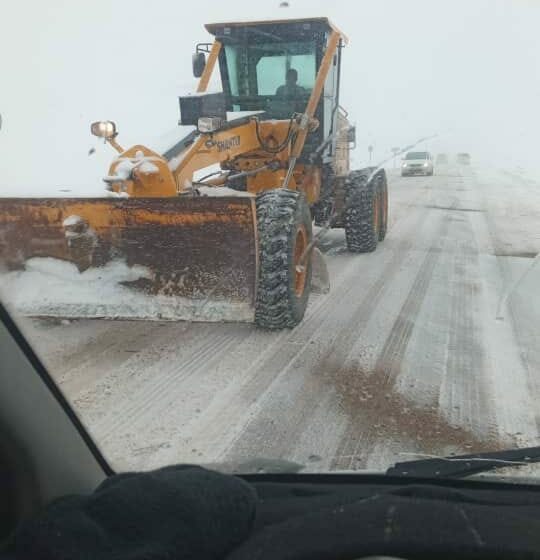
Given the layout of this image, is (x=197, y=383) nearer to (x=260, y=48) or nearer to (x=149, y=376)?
(x=149, y=376)

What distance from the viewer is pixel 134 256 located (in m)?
4.49

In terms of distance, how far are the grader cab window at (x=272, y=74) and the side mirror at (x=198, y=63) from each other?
0.30 m

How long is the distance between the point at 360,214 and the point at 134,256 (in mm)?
4167

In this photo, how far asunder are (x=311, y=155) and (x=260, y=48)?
4.63 feet

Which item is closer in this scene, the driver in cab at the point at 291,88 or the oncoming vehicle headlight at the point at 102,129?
the oncoming vehicle headlight at the point at 102,129

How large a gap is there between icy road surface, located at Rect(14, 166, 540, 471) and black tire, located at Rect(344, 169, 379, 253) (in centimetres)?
151

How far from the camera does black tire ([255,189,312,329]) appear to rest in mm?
4562

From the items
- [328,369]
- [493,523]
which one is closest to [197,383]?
[328,369]

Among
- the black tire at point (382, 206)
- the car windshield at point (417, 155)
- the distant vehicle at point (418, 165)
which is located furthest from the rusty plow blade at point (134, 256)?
the car windshield at point (417, 155)

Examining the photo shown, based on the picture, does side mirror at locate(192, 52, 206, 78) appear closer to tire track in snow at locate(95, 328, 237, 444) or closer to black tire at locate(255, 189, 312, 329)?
black tire at locate(255, 189, 312, 329)

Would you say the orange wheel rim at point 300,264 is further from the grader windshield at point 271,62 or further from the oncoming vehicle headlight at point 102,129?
the oncoming vehicle headlight at point 102,129

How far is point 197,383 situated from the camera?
150 inches

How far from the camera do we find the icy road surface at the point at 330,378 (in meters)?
3.03

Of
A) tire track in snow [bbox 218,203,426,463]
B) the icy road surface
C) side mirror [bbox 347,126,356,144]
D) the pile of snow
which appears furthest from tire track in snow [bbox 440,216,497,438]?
side mirror [bbox 347,126,356,144]
